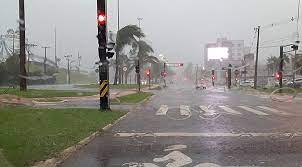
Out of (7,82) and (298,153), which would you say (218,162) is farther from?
(7,82)

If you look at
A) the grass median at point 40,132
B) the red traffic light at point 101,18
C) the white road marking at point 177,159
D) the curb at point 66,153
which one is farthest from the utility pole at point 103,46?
the white road marking at point 177,159

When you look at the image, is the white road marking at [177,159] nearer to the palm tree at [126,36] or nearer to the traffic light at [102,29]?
the traffic light at [102,29]

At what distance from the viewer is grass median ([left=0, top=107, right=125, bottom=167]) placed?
32.5ft

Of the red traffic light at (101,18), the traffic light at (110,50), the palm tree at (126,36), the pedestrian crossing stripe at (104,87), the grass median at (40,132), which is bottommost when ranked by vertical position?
the grass median at (40,132)

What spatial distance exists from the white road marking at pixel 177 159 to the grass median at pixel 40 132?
2.35 meters

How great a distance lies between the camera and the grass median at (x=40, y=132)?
991 centimetres

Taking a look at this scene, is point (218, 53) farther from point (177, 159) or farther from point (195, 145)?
point (177, 159)

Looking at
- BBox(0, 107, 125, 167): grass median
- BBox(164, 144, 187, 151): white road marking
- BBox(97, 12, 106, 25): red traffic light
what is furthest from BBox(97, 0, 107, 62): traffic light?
BBox(164, 144, 187, 151): white road marking

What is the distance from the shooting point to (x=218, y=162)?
31.9 feet

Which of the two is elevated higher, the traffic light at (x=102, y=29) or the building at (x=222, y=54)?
the building at (x=222, y=54)

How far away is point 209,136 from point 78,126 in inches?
171

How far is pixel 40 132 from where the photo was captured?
13414 millimetres

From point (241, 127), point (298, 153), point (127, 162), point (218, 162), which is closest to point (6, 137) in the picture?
point (127, 162)

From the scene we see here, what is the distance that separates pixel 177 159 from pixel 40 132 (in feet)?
15.9
